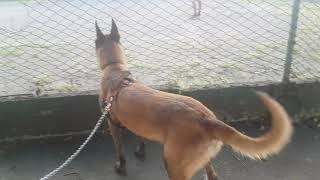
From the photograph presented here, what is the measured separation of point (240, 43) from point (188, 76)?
5.18 ft

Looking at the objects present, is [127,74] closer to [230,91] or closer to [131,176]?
[131,176]

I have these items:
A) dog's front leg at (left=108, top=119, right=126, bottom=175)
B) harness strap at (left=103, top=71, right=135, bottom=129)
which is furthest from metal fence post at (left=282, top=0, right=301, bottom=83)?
dog's front leg at (left=108, top=119, right=126, bottom=175)

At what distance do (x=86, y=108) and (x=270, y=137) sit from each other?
2.31 meters

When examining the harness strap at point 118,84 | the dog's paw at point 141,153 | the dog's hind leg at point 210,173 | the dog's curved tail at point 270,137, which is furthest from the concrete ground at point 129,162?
the dog's curved tail at point 270,137

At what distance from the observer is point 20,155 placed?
422cm

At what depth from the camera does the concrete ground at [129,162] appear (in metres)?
3.88

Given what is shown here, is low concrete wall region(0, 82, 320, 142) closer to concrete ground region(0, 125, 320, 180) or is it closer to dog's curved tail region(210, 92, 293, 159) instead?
concrete ground region(0, 125, 320, 180)

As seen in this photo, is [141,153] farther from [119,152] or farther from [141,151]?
[119,152]

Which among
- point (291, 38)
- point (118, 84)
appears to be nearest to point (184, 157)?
point (118, 84)

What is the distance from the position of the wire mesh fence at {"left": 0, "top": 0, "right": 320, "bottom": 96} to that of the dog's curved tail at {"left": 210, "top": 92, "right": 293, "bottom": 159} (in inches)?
70.6

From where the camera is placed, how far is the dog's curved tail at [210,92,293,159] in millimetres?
2604

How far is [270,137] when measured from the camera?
8.61 feet

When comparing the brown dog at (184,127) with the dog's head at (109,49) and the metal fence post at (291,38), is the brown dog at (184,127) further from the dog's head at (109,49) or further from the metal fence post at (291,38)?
the metal fence post at (291,38)

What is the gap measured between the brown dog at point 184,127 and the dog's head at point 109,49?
413 millimetres
